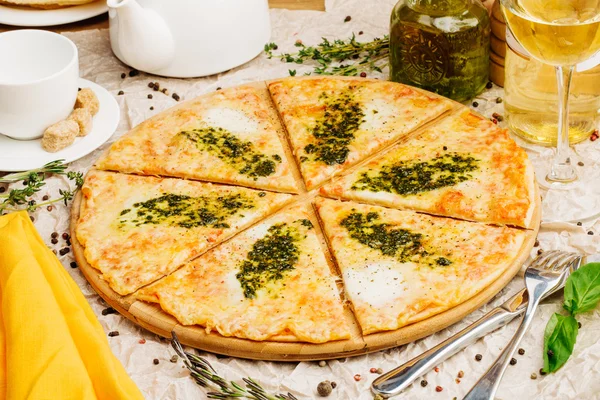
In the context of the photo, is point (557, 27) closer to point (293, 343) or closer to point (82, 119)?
point (293, 343)

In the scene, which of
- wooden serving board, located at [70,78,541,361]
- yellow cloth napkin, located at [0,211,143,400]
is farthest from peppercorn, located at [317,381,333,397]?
yellow cloth napkin, located at [0,211,143,400]

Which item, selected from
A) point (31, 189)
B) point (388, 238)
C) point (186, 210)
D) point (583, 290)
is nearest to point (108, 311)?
point (186, 210)

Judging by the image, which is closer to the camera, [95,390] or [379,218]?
[95,390]

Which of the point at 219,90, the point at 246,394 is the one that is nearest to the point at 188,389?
the point at 246,394

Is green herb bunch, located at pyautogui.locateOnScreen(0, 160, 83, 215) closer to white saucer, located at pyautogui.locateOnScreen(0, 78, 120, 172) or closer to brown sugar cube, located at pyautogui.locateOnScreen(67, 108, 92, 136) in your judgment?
white saucer, located at pyautogui.locateOnScreen(0, 78, 120, 172)

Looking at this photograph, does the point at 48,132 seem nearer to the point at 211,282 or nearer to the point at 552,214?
the point at 211,282
